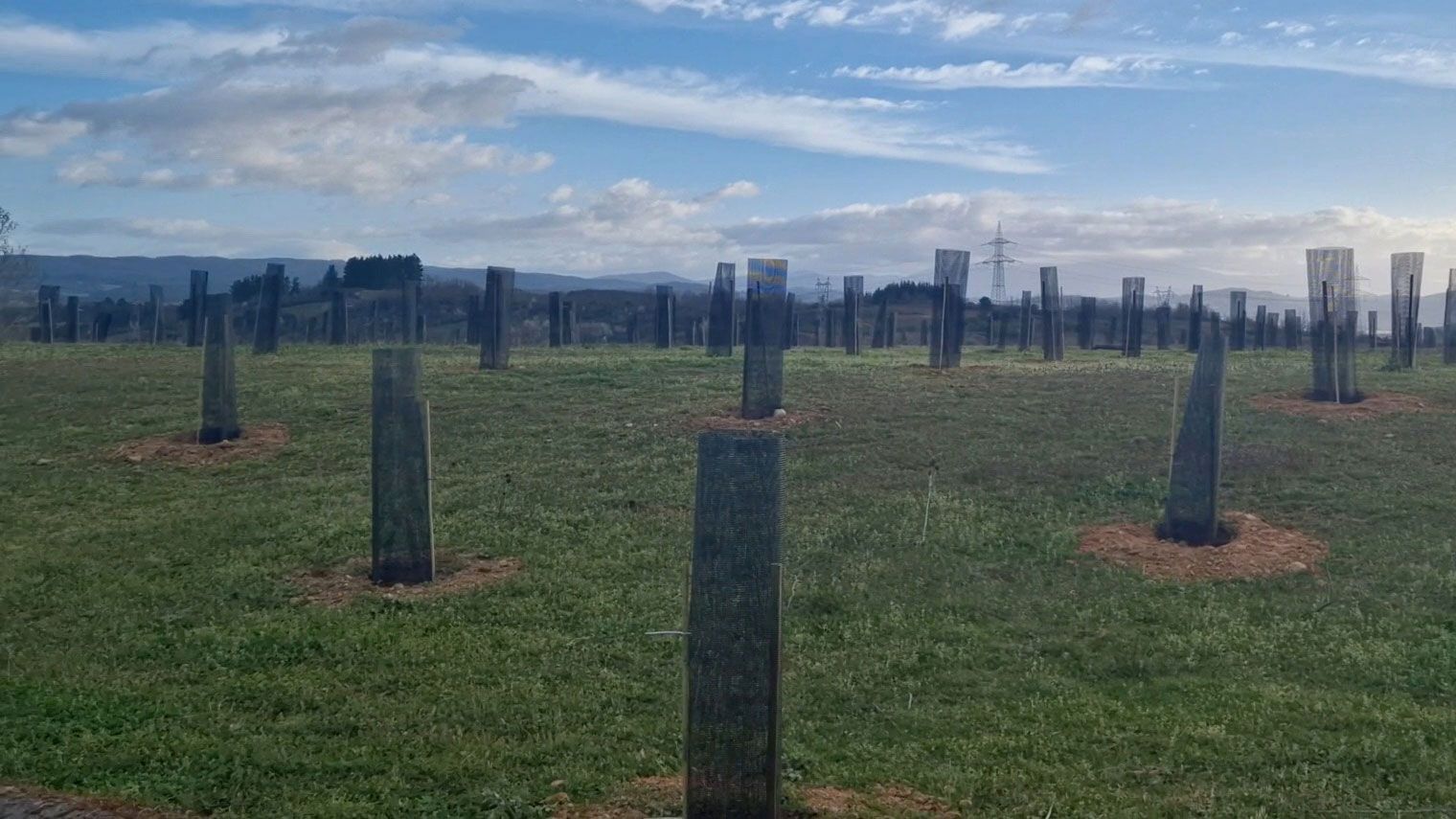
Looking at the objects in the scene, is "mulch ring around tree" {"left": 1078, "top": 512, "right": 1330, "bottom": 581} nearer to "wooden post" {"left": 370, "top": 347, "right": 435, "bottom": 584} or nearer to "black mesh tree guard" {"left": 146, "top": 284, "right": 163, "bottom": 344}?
"wooden post" {"left": 370, "top": 347, "right": 435, "bottom": 584}

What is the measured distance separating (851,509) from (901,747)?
230 inches

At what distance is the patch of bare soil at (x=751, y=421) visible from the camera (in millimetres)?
Answer: 16016

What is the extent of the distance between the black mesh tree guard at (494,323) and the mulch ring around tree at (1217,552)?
40.2ft

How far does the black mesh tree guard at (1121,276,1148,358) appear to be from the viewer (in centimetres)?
2811

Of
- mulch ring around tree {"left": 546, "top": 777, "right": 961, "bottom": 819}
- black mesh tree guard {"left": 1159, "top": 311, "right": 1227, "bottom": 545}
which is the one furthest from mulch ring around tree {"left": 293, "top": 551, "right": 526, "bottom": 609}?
black mesh tree guard {"left": 1159, "top": 311, "right": 1227, "bottom": 545}

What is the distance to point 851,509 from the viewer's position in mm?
12531

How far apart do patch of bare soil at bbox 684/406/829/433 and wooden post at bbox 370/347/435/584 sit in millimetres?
5684

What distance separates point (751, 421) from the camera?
16.3m

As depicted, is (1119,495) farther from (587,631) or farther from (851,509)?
(587,631)

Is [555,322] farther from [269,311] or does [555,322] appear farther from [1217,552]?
[1217,552]

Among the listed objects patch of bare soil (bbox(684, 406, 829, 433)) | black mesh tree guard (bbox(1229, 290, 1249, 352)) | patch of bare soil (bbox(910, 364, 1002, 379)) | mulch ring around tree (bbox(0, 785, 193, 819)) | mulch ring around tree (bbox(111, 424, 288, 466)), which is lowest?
mulch ring around tree (bbox(0, 785, 193, 819))

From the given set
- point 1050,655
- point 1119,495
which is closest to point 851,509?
point 1119,495

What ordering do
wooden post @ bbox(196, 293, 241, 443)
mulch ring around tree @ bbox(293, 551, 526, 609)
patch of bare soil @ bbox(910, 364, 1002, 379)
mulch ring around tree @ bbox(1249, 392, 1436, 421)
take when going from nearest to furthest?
1. mulch ring around tree @ bbox(293, 551, 526, 609)
2. wooden post @ bbox(196, 293, 241, 443)
3. mulch ring around tree @ bbox(1249, 392, 1436, 421)
4. patch of bare soil @ bbox(910, 364, 1002, 379)

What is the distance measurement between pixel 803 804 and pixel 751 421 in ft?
34.8
